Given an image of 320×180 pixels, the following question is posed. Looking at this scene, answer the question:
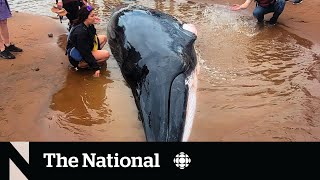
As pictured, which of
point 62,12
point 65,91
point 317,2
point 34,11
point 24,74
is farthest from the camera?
point 34,11

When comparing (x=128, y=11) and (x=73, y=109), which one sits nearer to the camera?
(x=73, y=109)

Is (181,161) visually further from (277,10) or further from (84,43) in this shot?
(277,10)

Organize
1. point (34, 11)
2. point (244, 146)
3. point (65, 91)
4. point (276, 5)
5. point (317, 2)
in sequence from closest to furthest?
1. point (244, 146)
2. point (65, 91)
3. point (276, 5)
4. point (317, 2)
5. point (34, 11)

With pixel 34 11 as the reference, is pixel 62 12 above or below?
above

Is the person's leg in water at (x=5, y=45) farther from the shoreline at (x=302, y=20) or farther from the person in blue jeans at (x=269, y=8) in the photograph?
the shoreline at (x=302, y=20)

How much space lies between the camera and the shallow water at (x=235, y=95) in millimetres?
4773

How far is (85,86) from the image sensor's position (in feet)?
20.4

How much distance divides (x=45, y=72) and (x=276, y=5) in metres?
6.07

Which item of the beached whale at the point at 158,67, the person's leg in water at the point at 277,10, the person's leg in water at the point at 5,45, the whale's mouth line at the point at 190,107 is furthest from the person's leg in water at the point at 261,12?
the person's leg in water at the point at 5,45

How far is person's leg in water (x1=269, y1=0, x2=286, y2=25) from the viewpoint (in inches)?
366

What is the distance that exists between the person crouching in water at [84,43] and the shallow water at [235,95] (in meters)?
0.26

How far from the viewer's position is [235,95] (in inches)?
221

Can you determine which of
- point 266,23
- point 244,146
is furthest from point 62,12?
point 244,146

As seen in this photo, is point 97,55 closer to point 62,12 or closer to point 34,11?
point 62,12
